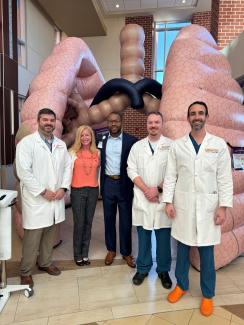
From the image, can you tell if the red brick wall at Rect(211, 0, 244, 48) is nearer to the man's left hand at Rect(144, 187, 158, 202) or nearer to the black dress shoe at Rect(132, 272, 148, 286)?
the man's left hand at Rect(144, 187, 158, 202)

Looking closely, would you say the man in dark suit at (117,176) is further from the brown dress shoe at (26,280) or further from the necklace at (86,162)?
the brown dress shoe at (26,280)

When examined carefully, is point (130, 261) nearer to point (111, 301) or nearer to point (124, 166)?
point (111, 301)

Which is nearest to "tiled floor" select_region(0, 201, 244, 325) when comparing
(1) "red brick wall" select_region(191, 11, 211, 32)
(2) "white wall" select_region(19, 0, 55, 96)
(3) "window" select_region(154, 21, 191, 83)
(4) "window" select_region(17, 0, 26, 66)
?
(2) "white wall" select_region(19, 0, 55, 96)

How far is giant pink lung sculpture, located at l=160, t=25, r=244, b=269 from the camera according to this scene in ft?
10.1

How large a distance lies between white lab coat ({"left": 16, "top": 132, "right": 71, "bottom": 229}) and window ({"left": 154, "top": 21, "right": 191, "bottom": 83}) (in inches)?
370

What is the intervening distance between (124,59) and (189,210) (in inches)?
137

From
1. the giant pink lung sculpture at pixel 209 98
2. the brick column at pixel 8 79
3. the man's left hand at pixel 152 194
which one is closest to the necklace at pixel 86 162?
the man's left hand at pixel 152 194

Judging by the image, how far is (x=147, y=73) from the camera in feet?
35.9

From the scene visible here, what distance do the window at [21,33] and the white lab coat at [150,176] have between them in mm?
6526

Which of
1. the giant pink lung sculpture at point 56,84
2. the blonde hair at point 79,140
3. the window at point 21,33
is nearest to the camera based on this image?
the blonde hair at point 79,140

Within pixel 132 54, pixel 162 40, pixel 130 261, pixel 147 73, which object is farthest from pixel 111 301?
pixel 162 40

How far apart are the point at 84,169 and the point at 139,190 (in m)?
0.62

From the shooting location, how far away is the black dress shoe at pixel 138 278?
2.69 metres

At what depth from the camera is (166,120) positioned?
3.18 meters
